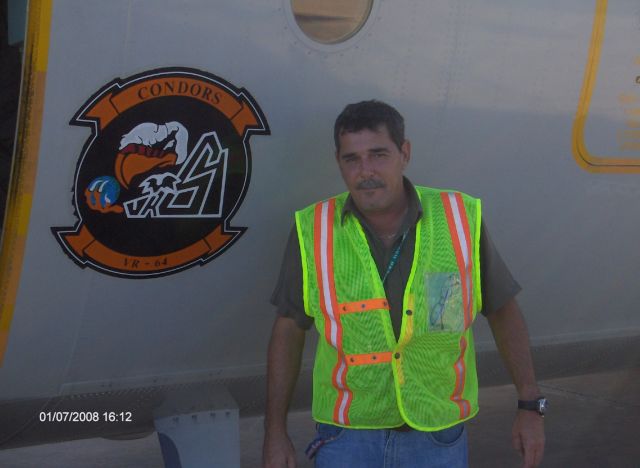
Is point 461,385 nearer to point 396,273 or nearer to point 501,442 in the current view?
point 396,273

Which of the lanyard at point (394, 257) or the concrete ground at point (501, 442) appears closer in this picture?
the lanyard at point (394, 257)

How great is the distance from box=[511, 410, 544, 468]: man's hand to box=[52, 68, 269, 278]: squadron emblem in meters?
1.17

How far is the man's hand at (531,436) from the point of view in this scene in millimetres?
3137

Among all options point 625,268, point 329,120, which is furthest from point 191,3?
point 625,268

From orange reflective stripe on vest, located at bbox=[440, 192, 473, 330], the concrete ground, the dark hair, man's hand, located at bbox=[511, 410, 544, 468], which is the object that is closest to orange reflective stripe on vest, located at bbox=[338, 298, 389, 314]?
orange reflective stripe on vest, located at bbox=[440, 192, 473, 330]

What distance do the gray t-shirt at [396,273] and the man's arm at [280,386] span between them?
0.05 metres

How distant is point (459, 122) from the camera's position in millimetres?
3756

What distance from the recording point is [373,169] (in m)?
3.02

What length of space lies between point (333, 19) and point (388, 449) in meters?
1.52

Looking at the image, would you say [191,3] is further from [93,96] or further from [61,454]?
[61,454]

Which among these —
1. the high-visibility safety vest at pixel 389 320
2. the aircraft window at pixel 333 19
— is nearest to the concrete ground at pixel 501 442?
the high-visibility safety vest at pixel 389 320

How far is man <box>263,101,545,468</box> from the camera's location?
9.75 ft

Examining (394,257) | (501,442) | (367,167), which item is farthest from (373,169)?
(501,442)

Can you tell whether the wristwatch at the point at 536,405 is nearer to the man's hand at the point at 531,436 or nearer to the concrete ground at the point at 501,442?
the man's hand at the point at 531,436
